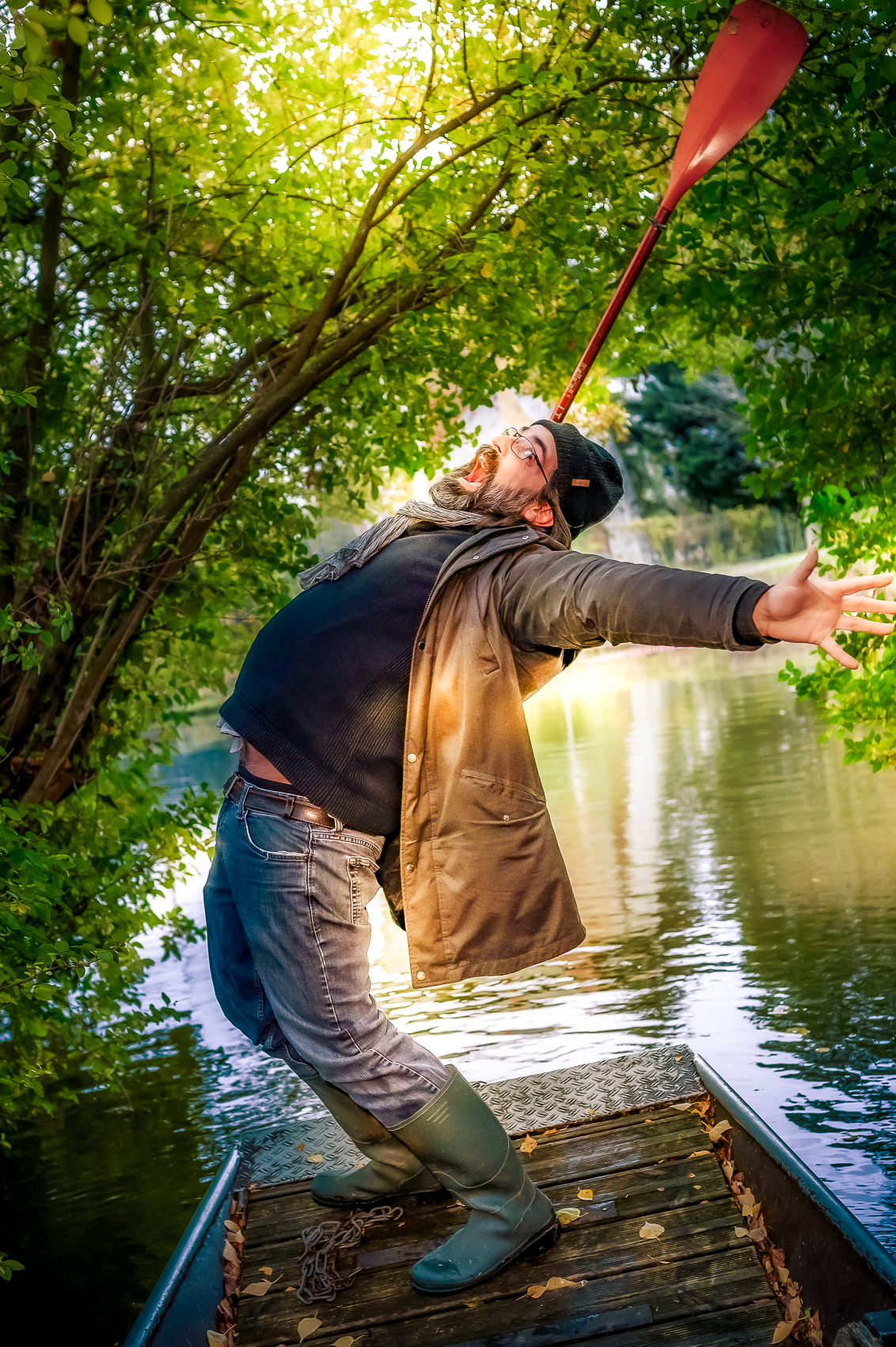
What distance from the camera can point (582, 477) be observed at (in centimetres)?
295

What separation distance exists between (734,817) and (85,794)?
5.31 m

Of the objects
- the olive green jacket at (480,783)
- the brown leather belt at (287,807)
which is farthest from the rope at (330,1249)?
the brown leather belt at (287,807)

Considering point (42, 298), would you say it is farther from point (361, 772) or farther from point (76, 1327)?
point (76, 1327)

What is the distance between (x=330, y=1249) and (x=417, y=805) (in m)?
1.28

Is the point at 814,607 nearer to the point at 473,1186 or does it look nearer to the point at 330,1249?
the point at 473,1186


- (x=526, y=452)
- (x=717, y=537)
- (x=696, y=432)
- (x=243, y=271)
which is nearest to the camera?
(x=526, y=452)

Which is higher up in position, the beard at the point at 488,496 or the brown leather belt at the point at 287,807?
the beard at the point at 488,496

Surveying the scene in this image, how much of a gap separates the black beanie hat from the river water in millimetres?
2331

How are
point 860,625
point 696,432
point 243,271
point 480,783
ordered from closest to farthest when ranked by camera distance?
point 860,625 → point 480,783 → point 243,271 → point 696,432

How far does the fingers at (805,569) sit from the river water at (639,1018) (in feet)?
8.09

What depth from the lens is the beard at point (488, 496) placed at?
2873mm

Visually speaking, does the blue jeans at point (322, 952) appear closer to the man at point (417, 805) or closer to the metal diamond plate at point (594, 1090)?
the man at point (417, 805)

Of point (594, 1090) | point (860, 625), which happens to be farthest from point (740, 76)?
point (594, 1090)

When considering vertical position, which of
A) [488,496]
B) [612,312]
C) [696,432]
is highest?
[696,432]
